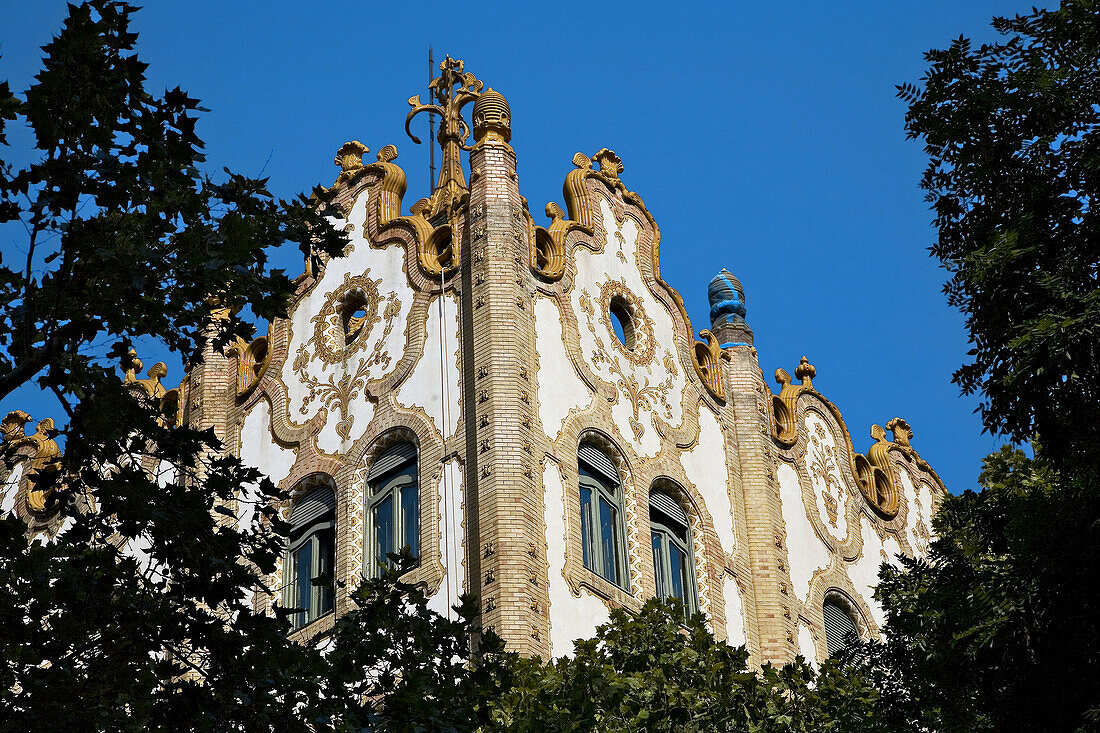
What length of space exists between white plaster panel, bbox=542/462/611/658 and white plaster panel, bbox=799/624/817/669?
16.3ft

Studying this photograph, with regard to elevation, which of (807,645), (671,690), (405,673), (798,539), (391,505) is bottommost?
(405,673)

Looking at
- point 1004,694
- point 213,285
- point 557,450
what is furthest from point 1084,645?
point 557,450

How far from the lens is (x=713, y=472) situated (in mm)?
27391

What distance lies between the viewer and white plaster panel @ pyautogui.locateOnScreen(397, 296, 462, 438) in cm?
2461

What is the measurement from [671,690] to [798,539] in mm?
10603

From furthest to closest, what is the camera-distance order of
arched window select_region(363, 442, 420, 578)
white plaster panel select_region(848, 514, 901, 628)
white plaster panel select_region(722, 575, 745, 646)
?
white plaster panel select_region(848, 514, 901, 628), white plaster panel select_region(722, 575, 745, 646), arched window select_region(363, 442, 420, 578)

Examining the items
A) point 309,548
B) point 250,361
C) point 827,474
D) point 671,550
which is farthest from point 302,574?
point 827,474

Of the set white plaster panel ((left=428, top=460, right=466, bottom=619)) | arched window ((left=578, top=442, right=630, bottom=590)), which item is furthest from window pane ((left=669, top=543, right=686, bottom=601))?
white plaster panel ((left=428, top=460, right=466, bottom=619))

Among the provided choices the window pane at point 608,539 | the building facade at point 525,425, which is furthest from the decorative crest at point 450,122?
the window pane at point 608,539

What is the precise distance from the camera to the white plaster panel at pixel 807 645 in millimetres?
27250

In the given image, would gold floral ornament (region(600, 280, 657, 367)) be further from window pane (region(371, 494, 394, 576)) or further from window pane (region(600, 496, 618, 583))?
window pane (region(371, 494, 394, 576))

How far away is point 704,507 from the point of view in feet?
87.7

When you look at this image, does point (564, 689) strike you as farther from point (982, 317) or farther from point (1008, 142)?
point (1008, 142)

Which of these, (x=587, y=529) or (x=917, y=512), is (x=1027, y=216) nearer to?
(x=587, y=529)
